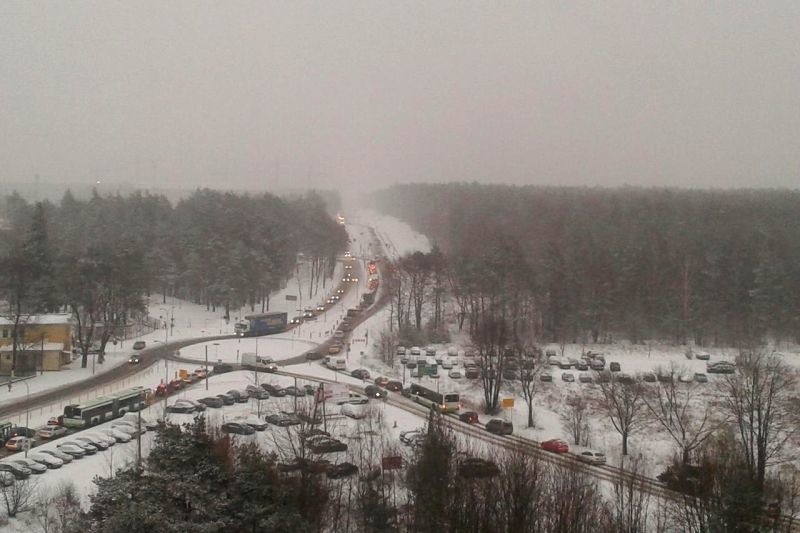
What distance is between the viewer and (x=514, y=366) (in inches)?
966

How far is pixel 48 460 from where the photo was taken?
1596cm

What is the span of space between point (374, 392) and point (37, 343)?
13251mm

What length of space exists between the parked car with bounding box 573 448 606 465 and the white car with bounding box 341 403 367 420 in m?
6.06

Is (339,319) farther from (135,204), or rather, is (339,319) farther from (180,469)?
(180,469)

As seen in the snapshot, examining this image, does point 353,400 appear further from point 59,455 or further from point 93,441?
point 59,455

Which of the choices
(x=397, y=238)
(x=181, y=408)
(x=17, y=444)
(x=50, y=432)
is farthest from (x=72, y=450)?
(x=397, y=238)

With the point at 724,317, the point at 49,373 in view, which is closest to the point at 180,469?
the point at 49,373

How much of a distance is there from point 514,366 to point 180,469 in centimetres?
1711

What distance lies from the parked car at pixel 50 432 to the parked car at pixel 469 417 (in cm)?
1115

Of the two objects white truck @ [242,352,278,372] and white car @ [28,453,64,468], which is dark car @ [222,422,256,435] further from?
white truck @ [242,352,278,372]

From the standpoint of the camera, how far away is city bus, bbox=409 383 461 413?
21.9m

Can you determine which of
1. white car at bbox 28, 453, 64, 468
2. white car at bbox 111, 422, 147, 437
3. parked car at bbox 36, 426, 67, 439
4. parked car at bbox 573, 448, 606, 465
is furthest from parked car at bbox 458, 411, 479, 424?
parked car at bbox 36, 426, 67, 439

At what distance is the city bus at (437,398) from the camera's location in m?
21.9

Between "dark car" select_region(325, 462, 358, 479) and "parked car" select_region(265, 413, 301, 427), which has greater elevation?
"dark car" select_region(325, 462, 358, 479)
